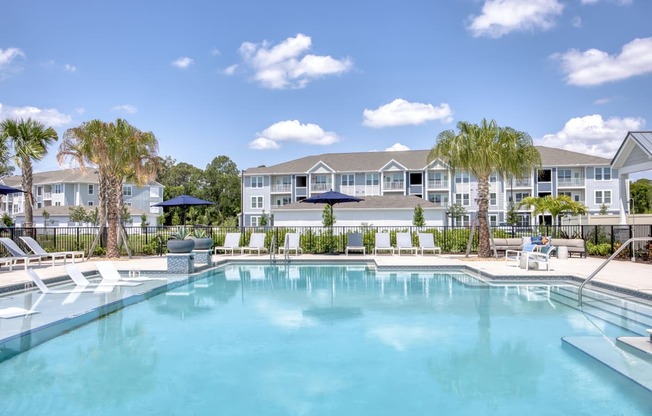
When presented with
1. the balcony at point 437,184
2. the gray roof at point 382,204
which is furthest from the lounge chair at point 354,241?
the balcony at point 437,184

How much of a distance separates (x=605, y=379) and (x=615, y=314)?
144 inches

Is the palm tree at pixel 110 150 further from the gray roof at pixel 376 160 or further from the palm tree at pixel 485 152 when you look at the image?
the gray roof at pixel 376 160

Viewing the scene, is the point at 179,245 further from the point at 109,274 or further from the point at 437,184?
the point at 437,184

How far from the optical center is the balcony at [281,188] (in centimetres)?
4922

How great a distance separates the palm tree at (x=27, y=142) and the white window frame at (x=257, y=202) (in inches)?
1222

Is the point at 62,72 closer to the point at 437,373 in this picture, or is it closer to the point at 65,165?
the point at 65,165

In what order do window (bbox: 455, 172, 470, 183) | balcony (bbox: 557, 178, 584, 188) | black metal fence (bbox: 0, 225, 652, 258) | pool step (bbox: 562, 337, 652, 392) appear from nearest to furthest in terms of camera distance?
pool step (bbox: 562, 337, 652, 392) < black metal fence (bbox: 0, 225, 652, 258) < balcony (bbox: 557, 178, 584, 188) < window (bbox: 455, 172, 470, 183)

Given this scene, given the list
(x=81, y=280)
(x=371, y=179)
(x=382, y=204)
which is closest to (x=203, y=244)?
(x=81, y=280)

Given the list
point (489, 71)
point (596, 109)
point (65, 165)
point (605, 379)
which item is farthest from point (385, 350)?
point (596, 109)

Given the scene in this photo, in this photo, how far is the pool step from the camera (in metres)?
4.80

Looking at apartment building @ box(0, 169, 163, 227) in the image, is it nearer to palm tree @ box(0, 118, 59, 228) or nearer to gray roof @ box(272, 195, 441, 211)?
gray roof @ box(272, 195, 441, 211)

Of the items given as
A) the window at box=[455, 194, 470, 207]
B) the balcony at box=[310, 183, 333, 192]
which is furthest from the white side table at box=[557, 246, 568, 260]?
the balcony at box=[310, 183, 333, 192]

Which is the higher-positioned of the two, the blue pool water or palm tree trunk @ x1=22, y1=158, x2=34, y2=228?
palm tree trunk @ x1=22, y1=158, x2=34, y2=228

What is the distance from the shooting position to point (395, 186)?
1855 inches
